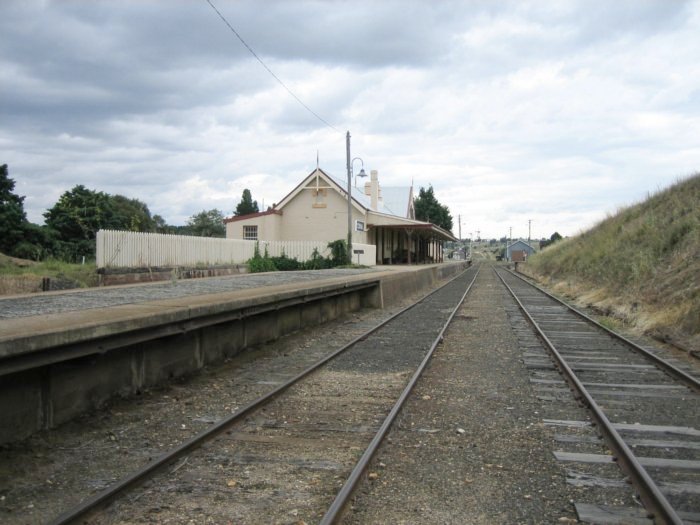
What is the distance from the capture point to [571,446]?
521 cm

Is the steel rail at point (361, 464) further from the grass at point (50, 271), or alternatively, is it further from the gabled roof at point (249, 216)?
the gabled roof at point (249, 216)

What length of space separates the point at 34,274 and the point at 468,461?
11244mm

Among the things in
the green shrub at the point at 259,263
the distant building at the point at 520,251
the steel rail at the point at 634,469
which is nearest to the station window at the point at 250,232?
the green shrub at the point at 259,263

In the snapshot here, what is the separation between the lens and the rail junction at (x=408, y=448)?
392cm

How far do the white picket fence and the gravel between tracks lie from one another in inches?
426

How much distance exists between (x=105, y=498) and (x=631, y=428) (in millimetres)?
4669

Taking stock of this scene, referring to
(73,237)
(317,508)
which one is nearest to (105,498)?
(317,508)

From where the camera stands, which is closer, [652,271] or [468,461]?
[468,461]

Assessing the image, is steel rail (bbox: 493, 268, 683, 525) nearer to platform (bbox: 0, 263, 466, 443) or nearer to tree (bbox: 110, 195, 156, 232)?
platform (bbox: 0, 263, 466, 443)

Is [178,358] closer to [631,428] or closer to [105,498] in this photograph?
[105,498]

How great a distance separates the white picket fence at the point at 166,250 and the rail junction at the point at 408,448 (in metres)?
8.64

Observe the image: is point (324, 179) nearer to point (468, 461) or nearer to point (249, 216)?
point (249, 216)

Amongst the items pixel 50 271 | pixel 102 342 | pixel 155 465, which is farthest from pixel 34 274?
pixel 155 465

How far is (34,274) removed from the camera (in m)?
12.9
